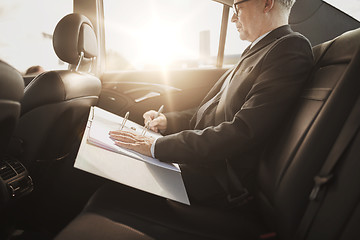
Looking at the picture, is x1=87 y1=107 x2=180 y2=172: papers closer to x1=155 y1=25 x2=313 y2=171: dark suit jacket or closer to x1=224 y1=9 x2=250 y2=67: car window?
x1=155 y1=25 x2=313 y2=171: dark suit jacket

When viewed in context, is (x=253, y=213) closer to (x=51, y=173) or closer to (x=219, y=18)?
(x=51, y=173)

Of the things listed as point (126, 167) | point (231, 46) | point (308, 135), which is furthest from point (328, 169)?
point (231, 46)

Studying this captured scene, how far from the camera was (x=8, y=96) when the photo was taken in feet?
2.34

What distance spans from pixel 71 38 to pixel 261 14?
0.95m

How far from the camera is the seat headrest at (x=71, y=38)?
1.39 metres

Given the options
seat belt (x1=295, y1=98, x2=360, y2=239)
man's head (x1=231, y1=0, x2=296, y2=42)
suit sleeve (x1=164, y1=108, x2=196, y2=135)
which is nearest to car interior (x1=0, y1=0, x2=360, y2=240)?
seat belt (x1=295, y1=98, x2=360, y2=239)

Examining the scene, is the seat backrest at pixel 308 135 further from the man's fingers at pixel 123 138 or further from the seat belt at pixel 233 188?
the man's fingers at pixel 123 138

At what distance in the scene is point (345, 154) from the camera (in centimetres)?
67

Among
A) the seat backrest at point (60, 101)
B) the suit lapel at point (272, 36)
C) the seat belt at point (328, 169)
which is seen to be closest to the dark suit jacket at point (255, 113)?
the suit lapel at point (272, 36)

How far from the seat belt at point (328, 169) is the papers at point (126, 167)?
327mm

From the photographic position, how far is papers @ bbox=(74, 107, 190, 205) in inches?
28.0

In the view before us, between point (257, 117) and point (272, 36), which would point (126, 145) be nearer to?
point (257, 117)

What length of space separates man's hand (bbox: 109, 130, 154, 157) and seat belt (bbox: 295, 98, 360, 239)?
541 millimetres

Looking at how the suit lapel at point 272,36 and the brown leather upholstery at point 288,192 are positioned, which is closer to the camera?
the brown leather upholstery at point 288,192
